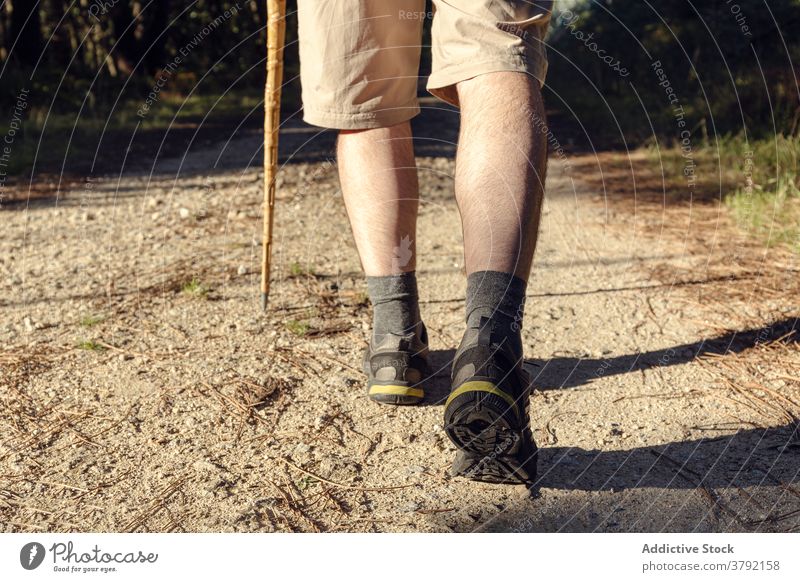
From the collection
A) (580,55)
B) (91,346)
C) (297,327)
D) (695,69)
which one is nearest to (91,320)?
(91,346)

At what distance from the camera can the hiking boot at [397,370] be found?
226 cm

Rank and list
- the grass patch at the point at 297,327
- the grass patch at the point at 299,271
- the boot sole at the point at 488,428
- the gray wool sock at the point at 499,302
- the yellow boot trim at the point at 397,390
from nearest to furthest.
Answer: the boot sole at the point at 488,428 → the gray wool sock at the point at 499,302 → the yellow boot trim at the point at 397,390 → the grass patch at the point at 297,327 → the grass patch at the point at 299,271

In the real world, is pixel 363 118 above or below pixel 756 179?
above

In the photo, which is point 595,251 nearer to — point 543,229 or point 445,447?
point 543,229

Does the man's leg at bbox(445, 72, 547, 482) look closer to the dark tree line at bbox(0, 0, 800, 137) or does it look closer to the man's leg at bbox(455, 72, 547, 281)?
the man's leg at bbox(455, 72, 547, 281)

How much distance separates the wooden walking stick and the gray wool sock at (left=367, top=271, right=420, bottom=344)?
0.60m

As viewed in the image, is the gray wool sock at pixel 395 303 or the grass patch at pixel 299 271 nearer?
the gray wool sock at pixel 395 303

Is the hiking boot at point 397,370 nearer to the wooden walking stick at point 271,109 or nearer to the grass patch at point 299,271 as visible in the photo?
the wooden walking stick at point 271,109

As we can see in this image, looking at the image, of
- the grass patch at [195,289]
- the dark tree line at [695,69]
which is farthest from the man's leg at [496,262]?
the dark tree line at [695,69]

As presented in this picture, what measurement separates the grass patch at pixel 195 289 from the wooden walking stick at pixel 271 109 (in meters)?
0.25

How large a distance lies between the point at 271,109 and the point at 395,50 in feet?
2.58

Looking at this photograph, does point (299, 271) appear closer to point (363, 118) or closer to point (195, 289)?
point (195, 289)

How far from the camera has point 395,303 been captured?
2334mm

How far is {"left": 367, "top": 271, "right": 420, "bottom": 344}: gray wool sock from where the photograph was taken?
2334 millimetres
